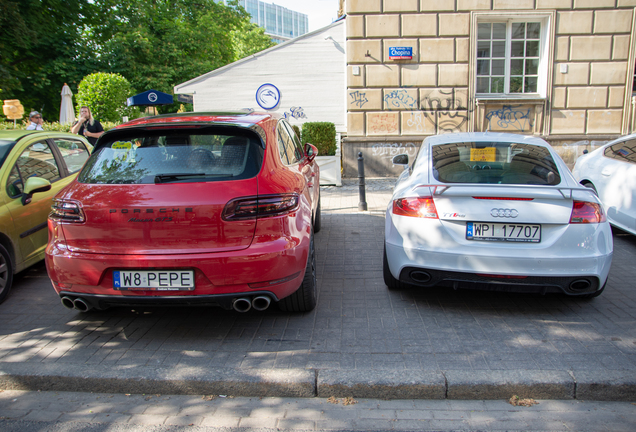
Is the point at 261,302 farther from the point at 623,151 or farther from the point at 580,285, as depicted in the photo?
the point at 623,151

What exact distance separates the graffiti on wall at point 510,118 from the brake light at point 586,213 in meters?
9.14

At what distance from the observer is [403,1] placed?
38.4ft

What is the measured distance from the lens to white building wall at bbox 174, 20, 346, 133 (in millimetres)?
13703

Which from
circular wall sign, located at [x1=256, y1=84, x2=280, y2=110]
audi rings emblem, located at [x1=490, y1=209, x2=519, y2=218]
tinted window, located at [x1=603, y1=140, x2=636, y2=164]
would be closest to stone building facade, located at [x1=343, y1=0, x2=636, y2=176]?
circular wall sign, located at [x1=256, y1=84, x2=280, y2=110]

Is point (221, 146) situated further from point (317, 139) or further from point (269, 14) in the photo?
point (269, 14)

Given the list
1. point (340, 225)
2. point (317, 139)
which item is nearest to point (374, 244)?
point (340, 225)

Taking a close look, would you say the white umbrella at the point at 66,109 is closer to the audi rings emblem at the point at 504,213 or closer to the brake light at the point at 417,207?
the brake light at the point at 417,207

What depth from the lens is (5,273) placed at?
14.9ft

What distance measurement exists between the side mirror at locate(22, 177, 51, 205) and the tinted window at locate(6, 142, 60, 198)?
82 mm

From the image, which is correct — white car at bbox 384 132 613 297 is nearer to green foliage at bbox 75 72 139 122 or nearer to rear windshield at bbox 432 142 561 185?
rear windshield at bbox 432 142 561 185

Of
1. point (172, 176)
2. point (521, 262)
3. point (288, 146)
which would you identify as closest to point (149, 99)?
point (288, 146)

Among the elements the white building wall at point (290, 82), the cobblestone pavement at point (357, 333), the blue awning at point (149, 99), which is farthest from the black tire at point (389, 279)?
the blue awning at point (149, 99)

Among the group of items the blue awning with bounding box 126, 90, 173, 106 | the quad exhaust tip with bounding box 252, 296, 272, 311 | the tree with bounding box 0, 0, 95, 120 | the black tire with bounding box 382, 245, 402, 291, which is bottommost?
the black tire with bounding box 382, 245, 402, 291

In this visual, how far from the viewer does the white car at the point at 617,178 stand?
5836 mm
